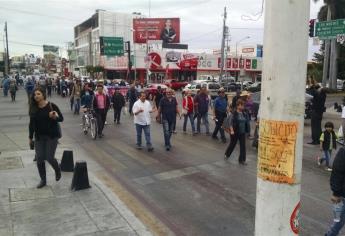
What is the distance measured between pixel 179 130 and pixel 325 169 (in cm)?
750

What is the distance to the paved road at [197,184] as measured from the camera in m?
6.53

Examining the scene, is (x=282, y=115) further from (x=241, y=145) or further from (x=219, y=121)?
(x=219, y=121)

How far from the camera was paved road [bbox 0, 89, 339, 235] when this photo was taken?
21.4ft

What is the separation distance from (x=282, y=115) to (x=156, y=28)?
6607 centimetres

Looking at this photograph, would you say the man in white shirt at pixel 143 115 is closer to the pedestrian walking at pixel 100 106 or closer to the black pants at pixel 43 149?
the pedestrian walking at pixel 100 106

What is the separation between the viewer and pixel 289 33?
269cm

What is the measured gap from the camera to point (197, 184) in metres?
8.69

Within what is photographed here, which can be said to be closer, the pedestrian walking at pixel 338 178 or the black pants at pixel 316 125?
the pedestrian walking at pixel 338 178

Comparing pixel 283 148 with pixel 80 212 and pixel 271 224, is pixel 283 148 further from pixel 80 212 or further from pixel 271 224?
pixel 80 212

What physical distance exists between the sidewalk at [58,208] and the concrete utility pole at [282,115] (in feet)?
10.6

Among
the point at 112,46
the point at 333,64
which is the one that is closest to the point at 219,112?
the point at 333,64

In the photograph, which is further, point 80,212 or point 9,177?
point 9,177

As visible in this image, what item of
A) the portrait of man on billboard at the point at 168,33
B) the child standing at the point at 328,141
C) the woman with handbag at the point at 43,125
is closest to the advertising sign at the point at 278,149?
the woman with handbag at the point at 43,125

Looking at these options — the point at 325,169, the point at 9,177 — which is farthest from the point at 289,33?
the point at 325,169
